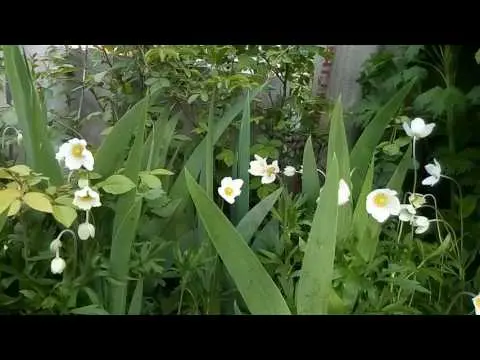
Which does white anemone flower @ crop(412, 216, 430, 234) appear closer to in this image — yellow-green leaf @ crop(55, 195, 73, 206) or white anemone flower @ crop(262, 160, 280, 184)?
white anemone flower @ crop(262, 160, 280, 184)

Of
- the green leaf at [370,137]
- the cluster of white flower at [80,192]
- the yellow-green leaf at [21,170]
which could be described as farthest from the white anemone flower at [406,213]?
the yellow-green leaf at [21,170]

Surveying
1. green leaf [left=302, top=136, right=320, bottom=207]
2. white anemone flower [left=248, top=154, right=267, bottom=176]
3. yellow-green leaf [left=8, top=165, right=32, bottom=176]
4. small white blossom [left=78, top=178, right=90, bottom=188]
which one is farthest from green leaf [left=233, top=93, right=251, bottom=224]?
yellow-green leaf [left=8, top=165, right=32, bottom=176]

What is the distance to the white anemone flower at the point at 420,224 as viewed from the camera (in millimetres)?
1317

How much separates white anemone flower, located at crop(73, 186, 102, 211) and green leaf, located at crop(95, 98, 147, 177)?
9 cm

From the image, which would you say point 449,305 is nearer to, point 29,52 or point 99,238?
point 99,238

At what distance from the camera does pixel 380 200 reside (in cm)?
127

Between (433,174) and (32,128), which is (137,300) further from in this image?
(433,174)

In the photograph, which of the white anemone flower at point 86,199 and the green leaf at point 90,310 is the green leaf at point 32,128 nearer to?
the white anemone flower at point 86,199

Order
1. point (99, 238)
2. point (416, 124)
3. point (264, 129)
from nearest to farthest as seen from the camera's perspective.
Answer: point (99, 238), point (416, 124), point (264, 129)

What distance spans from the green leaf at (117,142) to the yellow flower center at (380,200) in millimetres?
502

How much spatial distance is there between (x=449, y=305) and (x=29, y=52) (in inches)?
41.5

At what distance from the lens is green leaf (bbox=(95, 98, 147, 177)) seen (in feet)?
4.20
